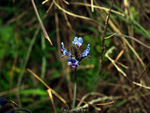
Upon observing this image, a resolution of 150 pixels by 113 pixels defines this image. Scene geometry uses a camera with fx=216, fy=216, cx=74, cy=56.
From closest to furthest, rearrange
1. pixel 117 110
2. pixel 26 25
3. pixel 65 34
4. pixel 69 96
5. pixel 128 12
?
pixel 117 110 → pixel 128 12 → pixel 69 96 → pixel 65 34 → pixel 26 25

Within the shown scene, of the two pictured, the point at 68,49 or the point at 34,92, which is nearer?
the point at 34,92

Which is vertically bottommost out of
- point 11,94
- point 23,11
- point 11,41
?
point 11,94

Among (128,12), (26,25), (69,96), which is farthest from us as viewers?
(26,25)

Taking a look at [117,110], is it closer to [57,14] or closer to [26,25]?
[57,14]

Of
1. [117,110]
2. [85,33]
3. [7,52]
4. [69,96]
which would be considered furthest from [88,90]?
[7,52]

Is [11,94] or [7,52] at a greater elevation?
[7,52]

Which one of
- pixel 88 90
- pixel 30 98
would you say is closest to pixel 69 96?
pixel 88 90

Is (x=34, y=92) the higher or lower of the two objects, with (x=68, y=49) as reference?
lower

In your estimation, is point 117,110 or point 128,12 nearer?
point 117,110
